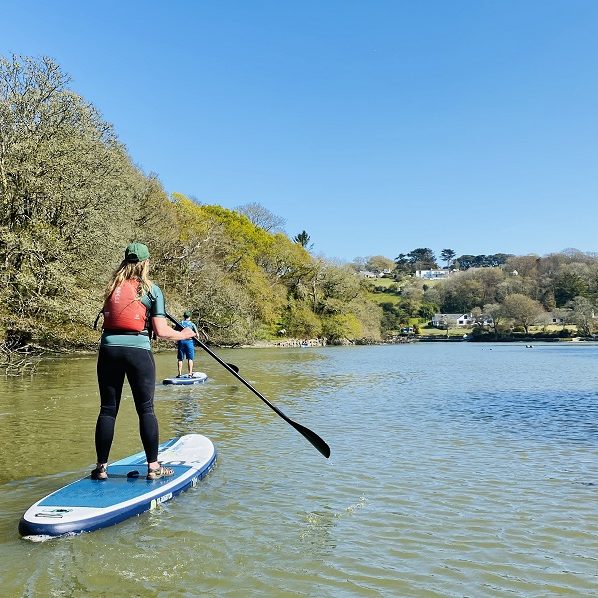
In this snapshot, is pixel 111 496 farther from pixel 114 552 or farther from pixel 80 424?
pixel 80 424

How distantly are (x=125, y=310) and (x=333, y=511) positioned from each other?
9.32ft

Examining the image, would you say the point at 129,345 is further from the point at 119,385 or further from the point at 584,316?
the point at 584,316

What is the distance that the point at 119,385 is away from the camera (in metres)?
5.96

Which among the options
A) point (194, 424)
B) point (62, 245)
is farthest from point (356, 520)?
point (62, 245)

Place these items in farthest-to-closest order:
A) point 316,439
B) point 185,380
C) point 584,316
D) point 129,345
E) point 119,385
A: 1. point 584,316
2. point 185,380
3. point 316,439
4. point 119,385
5. point 129,345

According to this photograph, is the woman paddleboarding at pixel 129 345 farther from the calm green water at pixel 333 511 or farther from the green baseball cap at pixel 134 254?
the calm green water at pixel 333 511

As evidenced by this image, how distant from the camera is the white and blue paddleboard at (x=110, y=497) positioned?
4863 millimetres

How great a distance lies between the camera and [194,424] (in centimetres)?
1094

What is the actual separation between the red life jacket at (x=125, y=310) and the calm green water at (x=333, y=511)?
5.85ft

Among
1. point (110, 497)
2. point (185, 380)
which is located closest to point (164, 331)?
point (110, 497)

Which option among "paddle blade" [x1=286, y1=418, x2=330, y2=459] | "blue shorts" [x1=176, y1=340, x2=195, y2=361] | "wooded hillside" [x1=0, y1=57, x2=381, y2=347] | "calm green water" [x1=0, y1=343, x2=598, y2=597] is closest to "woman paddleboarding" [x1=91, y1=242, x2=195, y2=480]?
"calm green water" [x1=0, y1=343, x2=598, y2=597]

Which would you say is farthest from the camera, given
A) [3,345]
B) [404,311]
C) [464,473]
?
[404,311]

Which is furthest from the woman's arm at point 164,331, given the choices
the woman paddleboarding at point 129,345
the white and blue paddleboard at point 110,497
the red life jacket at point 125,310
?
the white and blue paddleboard at point 110,497

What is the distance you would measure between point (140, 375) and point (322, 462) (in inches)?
125
